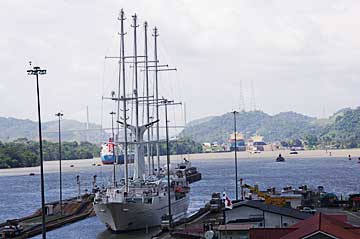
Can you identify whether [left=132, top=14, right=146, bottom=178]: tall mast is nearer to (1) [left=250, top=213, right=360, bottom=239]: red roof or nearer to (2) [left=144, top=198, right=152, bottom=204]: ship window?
(2) [left=144, top=198, right=152, bottom=204]: ship window

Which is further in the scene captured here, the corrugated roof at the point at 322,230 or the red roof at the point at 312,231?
the red roof at the point at 312,231

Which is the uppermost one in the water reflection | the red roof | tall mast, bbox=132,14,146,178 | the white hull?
tall mast, bbox=132,14,146,178

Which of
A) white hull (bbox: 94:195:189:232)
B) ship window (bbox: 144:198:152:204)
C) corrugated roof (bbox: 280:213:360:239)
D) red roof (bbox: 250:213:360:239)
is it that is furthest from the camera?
ship window (bbox: 144:198:152:204)

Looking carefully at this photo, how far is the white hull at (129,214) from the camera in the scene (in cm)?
5631

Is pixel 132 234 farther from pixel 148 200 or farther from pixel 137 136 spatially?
pixel 137 136

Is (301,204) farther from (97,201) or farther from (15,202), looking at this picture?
(15,202)

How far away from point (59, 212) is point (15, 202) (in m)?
29.3

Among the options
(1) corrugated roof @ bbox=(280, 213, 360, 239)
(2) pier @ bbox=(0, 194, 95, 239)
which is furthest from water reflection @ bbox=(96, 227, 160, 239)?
(1) corrugated roof @ bbox=(280, 213, 360, 239)

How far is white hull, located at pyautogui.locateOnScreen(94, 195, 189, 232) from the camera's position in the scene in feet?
185

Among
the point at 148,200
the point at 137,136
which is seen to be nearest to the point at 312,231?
the point at 148,200

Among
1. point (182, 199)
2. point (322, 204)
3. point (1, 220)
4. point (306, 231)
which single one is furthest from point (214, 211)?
point (306, 231)

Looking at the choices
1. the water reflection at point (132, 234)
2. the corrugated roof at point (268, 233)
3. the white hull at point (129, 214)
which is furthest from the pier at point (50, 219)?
the corrugated roof at point (268, 233)

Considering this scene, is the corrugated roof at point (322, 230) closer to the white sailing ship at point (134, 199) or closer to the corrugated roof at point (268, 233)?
the corrugated roof at point (268, 233)

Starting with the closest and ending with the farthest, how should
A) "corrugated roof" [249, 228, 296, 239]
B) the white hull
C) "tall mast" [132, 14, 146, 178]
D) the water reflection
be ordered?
"corrugated roof" [249, 228, 296, 239] < the water reflection < the white hull < "tall mast" [132, 14, 146, 178]
